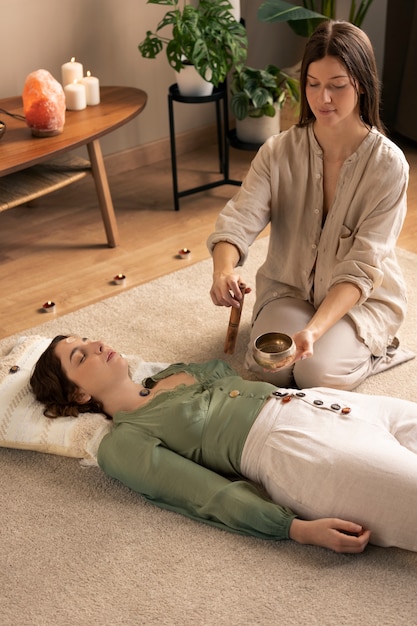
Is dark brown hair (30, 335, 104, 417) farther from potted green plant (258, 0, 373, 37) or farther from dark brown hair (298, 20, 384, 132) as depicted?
potted green plant (258, 0, 373, 37)

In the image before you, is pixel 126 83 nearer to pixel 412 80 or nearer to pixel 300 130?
pixel 412 80

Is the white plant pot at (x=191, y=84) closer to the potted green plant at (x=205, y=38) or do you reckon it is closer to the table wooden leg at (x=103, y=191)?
the potted green plant at (x=205, y=38)

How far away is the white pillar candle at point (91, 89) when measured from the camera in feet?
11.0

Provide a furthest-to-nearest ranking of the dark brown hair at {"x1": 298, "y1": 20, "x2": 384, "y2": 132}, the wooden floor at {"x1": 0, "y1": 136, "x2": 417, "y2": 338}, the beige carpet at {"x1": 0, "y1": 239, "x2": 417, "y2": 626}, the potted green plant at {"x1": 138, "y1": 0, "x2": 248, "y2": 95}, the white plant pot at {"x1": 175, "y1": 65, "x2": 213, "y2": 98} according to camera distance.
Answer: the white plant pot at {"x1": 175, "y1": 65, "x2": 213, "y2": 98}
the potted green plant at {"x1": 138, "y1": 0, "x2": 248, "y2": 95}
the wooden floor at {"x1": 0, "y1": 136, "x2": 417, "y2": 338}
the dark brown hair at {"x1": 298, "y1": 20, "x2": 384, "y2": 132}
the beige carpet at {"x1": 0, "y1": 239, "x2": 417, "y2": 626}

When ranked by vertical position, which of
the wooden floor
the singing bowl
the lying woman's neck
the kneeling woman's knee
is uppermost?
the singing bowl

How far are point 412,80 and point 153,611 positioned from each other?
2963 millimetres

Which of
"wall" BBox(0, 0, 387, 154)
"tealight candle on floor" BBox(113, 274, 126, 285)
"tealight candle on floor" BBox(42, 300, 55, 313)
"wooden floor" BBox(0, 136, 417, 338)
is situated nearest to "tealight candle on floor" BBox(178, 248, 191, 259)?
"wooden floor" BBox(0, 136, 417, 338)

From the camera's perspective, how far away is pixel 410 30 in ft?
13.2

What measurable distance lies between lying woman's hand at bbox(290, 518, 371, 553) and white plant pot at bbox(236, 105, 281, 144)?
2.21 m

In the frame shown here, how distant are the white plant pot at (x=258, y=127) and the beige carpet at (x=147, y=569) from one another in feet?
6.39

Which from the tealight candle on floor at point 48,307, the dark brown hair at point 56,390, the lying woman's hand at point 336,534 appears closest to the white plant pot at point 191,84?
the tealight candle on floor at point 48,307

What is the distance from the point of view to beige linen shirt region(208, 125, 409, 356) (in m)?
2.28

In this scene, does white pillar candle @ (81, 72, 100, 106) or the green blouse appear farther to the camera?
white pillar candle @ (81, 72, 100, 106)

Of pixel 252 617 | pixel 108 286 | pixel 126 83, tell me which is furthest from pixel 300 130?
pixel 126 83
